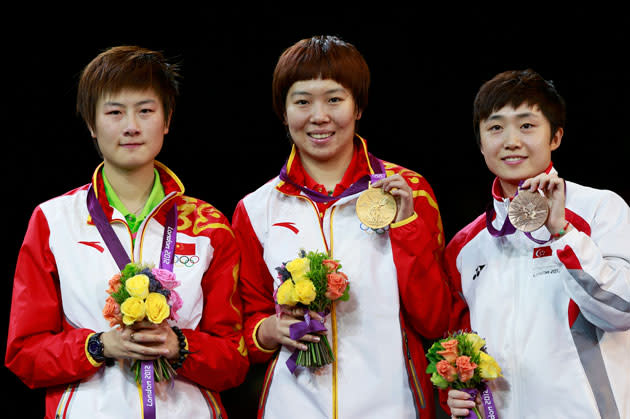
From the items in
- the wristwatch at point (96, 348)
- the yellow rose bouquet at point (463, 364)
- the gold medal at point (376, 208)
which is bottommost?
the yellow rose bouquet at point (463, 364)

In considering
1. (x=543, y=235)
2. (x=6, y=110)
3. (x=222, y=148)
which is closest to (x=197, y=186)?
(x=222, y=148)

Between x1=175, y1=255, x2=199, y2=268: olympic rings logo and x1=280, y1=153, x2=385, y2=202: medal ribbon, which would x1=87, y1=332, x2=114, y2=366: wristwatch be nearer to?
x1=175, y1=255, x2=199, y2=268: olympic rings logo

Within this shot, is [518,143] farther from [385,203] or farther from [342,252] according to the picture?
[342,252]

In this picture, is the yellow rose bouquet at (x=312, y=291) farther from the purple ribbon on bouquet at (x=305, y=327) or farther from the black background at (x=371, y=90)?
the black background at (x=371, y=90)

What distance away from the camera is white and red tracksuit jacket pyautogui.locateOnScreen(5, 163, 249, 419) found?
2.87 meters

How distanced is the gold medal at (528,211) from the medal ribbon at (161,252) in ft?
4.44

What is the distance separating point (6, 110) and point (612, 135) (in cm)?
370

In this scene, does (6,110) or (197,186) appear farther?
(197,186)

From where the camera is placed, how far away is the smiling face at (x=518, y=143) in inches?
119

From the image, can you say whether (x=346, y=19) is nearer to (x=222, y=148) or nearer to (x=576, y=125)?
(x=222, y=148)

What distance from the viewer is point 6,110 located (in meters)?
4.45

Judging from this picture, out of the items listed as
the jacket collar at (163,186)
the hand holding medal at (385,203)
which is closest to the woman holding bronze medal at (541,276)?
the hand holding medal at (385,203)

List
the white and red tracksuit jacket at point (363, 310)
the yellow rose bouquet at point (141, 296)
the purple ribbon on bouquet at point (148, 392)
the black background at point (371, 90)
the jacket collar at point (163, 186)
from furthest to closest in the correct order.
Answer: the black background at point (371, 90) → the jacket collar at point (163, 186) → the white and red tracksuit jacket at point (363, 310) → the purple ribbon on bouquet at point (148, 392) → the yellow rose bouquet at point (141, 296)

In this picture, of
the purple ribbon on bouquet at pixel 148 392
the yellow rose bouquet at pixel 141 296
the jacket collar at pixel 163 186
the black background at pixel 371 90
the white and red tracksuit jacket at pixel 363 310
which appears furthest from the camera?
the black background at pixel 371 90
